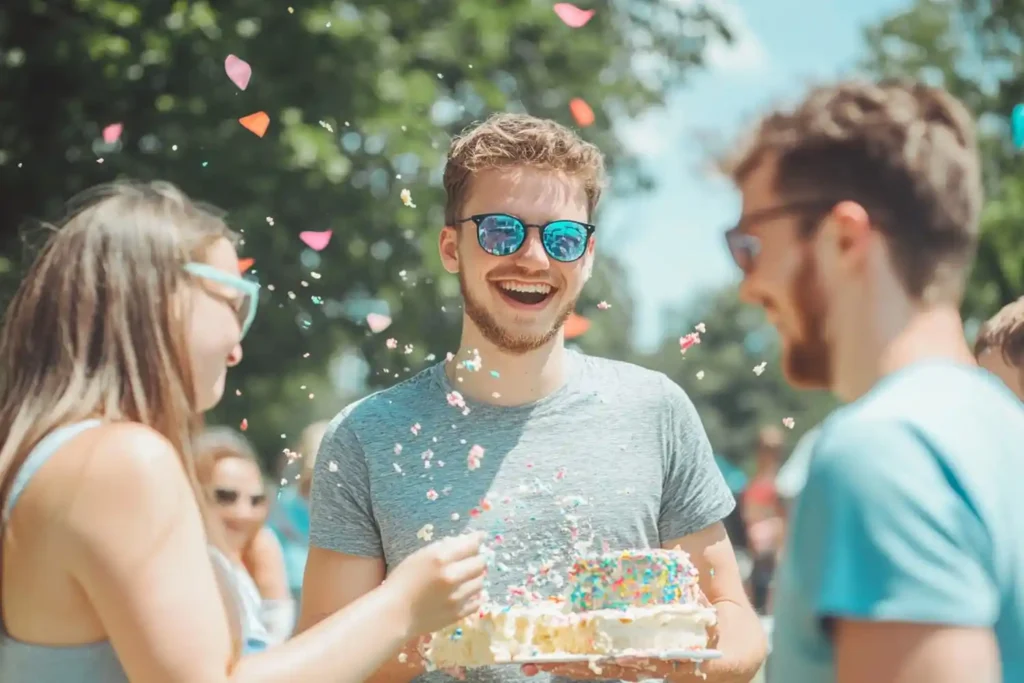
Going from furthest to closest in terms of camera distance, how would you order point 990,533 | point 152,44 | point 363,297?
1. point 363,297
2. point 152,44
3. point 990,533

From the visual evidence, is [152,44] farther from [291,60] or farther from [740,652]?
[740,652]

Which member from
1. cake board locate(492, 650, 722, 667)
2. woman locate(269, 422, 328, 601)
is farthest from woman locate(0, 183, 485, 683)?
woman locate(269, 422, 328, 601)

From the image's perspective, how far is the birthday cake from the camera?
2.74 metres

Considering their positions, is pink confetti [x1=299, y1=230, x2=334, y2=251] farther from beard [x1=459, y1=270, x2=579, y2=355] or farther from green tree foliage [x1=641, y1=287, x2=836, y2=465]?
green tree foliage [x1=641, y1=287, x2=836, y2=465]

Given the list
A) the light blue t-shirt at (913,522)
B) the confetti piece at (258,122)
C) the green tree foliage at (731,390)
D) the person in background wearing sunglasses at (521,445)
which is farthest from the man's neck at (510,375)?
the green tree foliage at (731,390)

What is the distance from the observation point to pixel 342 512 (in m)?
2.99

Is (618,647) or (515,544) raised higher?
(515,544)

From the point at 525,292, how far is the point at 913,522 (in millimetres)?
1739

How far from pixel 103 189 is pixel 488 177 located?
1.05 m

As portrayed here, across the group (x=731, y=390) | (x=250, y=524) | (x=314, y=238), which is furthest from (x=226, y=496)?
(x=731, y=390)

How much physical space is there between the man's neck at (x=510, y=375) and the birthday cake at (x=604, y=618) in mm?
464

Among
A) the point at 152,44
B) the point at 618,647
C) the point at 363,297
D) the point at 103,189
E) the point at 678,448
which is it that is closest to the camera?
the point at 103,189

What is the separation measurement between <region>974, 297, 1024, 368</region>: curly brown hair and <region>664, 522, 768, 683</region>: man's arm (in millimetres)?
1153

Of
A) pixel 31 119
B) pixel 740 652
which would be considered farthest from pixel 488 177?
pixel 31 119
